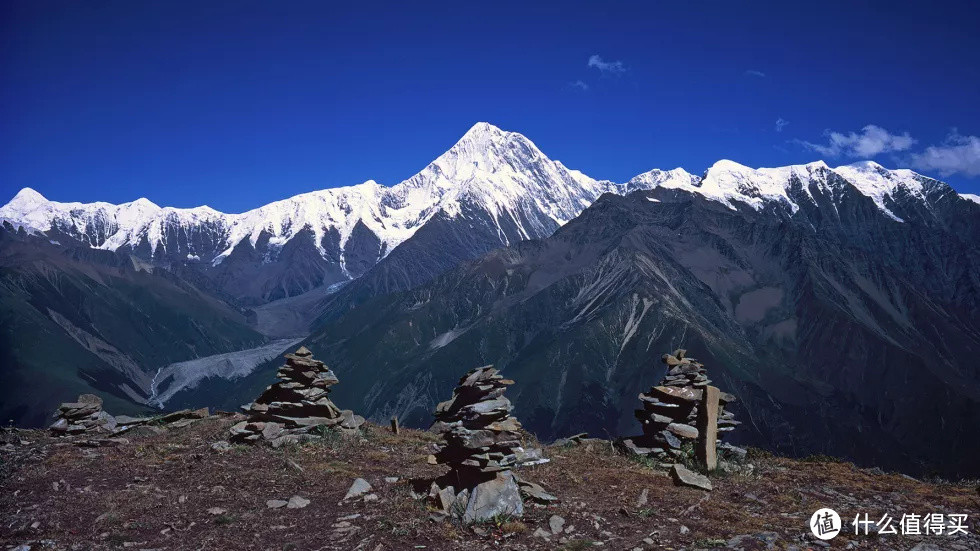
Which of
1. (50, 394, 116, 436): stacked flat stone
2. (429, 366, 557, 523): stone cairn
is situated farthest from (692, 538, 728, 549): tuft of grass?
(50, 394, 116, 436): stacked flat stone

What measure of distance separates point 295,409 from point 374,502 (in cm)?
1143

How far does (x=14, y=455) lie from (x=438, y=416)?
18.6 meters

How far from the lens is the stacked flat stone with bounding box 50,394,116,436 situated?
34.4 m

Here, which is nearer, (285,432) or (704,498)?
(704,498)

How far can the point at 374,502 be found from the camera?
21953 millimetres

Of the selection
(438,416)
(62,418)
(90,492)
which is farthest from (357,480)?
(62,418)

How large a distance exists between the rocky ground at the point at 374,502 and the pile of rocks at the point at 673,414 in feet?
6.63

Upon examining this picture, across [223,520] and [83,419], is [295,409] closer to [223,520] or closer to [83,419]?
[223,520]

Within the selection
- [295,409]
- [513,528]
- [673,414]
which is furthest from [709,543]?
[295,409]

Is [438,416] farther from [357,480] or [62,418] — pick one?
[62,418]

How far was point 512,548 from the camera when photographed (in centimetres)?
1817

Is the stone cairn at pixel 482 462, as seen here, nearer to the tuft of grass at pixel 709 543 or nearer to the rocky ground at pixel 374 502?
the rocky ground at pixel 374 502

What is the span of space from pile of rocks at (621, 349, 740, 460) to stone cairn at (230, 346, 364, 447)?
14.5m

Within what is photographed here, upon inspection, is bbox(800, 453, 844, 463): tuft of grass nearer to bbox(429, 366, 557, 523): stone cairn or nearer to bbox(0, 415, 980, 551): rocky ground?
bbox(0, 415, 980, 551): rocky ground
